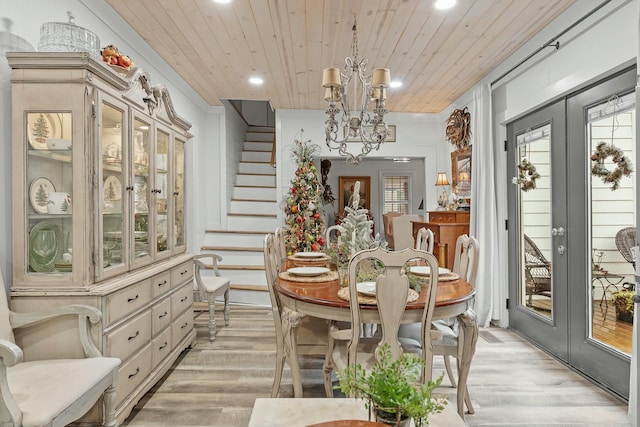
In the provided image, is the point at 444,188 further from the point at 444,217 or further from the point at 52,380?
the point at 52,380

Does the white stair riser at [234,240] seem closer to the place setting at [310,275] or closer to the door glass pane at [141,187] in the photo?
the door glass pane at [141,187]

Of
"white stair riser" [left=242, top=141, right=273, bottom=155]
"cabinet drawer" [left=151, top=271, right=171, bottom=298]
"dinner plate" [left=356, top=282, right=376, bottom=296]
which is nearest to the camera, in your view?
"dinner plate" [left=356, top=282, right=376, bottom=296]

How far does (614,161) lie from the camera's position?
273cm

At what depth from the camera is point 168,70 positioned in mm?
4133

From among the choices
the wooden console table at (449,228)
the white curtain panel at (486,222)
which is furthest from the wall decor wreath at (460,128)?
the wooden console table at (449,228)

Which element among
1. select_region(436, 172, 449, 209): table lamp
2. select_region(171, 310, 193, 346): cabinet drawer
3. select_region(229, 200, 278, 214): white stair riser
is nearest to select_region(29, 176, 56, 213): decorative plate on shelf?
select_region(171, 310, 193, 346): cabinet drawer

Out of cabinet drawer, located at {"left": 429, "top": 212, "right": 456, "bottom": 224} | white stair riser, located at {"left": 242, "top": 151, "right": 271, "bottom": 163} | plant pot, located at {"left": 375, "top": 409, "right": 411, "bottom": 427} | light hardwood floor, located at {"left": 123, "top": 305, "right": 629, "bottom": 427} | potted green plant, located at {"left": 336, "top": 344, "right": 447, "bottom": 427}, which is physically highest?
white stair riser, located at {"left": 242, "top": 151, "right": 271, "bottom": 163}

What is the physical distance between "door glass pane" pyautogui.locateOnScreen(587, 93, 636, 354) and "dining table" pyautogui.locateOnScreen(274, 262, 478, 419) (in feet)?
3.63

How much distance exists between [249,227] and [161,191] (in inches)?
119

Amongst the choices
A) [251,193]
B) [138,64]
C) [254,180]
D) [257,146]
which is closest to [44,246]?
[138,64]

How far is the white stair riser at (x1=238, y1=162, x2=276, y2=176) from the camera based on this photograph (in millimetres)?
7129

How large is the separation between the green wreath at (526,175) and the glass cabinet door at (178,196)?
319 cm

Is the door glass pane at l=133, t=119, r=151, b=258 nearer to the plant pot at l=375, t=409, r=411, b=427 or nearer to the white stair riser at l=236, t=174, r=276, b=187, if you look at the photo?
the plant pot at l=375, t=409, r=411, b=427

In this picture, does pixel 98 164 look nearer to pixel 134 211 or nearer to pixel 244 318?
pixel 134 211
